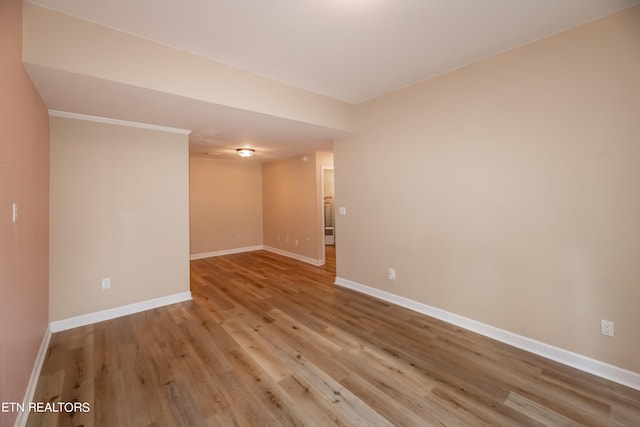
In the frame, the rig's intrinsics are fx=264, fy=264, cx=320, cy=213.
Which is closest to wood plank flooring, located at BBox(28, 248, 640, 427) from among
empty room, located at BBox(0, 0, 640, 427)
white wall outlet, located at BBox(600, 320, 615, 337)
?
empty room, located at BBox(0, 0, 640, 427)

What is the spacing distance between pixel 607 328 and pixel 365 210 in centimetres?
251

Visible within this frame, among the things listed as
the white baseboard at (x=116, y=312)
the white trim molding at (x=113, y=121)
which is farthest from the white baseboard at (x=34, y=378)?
the white trim molding at (x=113, y=121)

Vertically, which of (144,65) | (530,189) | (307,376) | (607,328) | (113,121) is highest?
(144,65)

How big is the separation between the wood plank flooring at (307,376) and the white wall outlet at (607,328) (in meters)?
0.35

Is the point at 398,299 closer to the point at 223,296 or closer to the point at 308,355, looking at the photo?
the point at 308,355

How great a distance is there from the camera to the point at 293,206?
6.12 metres

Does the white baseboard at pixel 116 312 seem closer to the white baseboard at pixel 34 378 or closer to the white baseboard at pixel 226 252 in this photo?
the white baseboard at pixel 34 378

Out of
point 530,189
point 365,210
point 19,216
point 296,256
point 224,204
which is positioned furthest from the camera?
point 224,204

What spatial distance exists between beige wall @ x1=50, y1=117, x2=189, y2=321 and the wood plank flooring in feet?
1.34

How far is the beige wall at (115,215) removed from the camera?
2764 millimetres

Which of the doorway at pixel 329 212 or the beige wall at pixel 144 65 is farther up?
the beige wall at pixel 144 65

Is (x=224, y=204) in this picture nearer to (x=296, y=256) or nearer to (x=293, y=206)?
(x=293, y=206)

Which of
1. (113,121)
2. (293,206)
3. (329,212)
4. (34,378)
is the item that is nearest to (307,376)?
(34,378)

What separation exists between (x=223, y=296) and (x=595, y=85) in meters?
4.41
